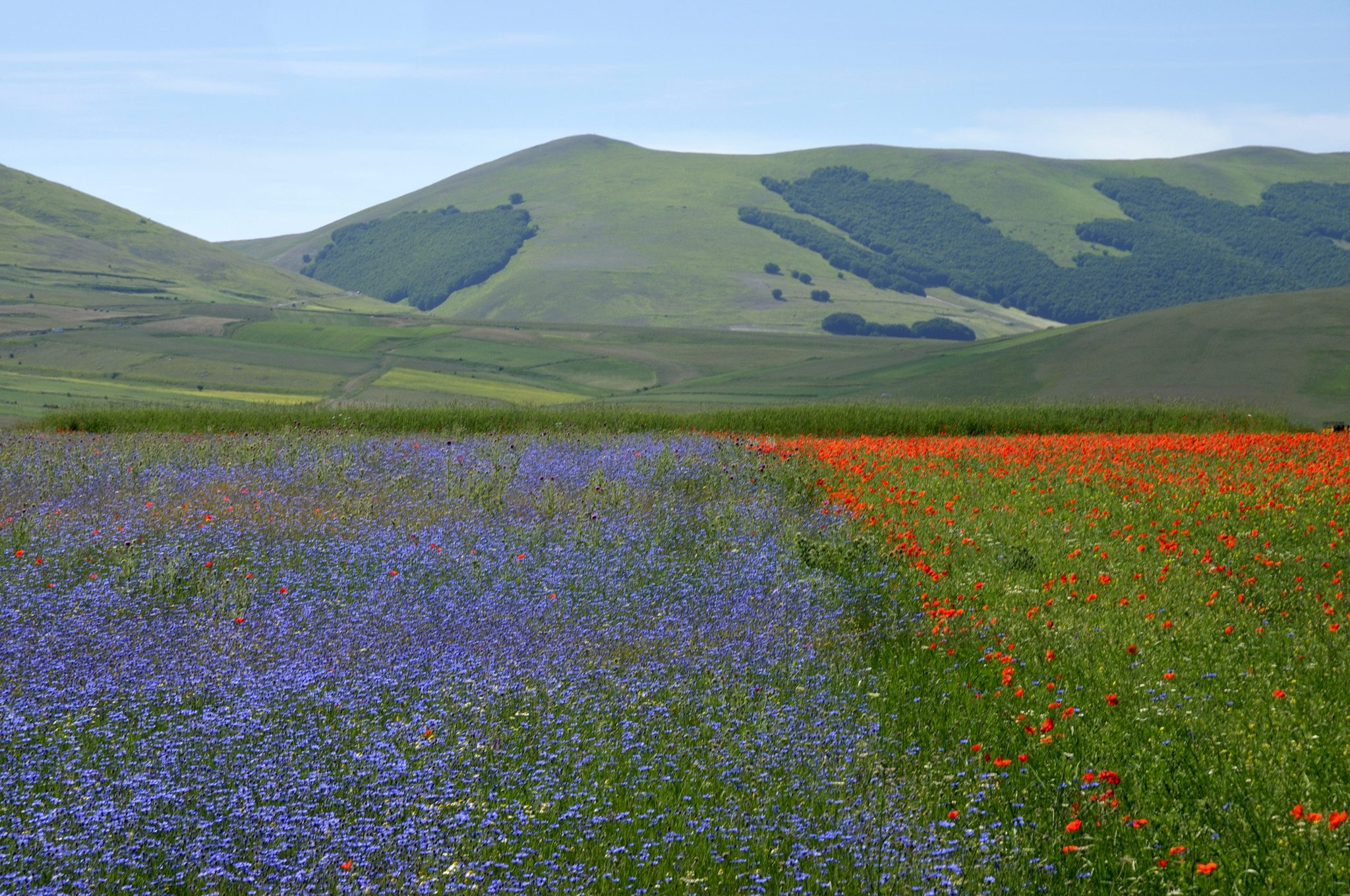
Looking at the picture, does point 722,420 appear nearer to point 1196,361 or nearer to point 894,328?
point 1196,361

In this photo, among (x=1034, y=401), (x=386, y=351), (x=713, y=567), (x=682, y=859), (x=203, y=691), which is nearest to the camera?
(x=682, y=859)

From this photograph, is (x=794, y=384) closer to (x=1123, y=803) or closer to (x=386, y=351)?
(x=386, y=351)

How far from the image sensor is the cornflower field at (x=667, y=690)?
16.1 ft

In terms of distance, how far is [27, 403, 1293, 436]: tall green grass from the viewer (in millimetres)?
21625

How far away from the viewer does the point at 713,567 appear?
9.91m

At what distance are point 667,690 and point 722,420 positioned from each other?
642 inches

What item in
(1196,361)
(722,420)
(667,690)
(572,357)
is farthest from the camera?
(572,357)

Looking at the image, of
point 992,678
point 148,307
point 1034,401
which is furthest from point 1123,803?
point 148,307

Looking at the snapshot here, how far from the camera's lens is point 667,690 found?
22.8 ft

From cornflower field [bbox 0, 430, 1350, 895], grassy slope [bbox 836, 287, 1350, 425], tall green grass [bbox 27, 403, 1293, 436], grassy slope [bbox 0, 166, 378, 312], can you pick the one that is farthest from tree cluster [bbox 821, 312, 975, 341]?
cornflower field [bbox 0, 430, 1350, 895]

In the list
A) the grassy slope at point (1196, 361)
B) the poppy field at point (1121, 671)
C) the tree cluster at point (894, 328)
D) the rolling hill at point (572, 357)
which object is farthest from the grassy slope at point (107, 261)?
the poppy field at point (1121, 671)

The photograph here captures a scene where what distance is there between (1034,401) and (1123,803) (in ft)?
75.2

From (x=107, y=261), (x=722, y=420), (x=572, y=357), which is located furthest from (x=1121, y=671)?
(x=107, y=261)

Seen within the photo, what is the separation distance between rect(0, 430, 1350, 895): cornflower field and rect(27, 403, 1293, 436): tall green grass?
26.1 feet
